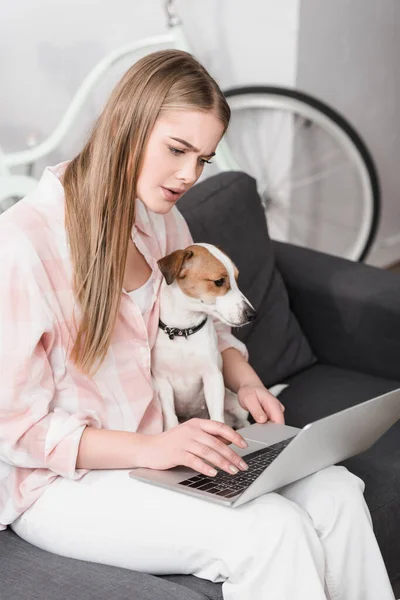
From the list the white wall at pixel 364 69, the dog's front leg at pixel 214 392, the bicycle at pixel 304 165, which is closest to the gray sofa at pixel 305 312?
the dog's front leg at pixel 214 392

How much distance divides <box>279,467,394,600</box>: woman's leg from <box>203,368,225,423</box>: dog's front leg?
1.07 feet

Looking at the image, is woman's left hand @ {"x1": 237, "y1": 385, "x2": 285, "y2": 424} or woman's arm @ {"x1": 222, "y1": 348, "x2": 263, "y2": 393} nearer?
woman's left hand @ {"x1": 237, "y1": 385, "x2": 285, "y2": 424}

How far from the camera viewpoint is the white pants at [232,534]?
133cm

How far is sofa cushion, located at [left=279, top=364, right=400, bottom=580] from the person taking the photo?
68.5 inches

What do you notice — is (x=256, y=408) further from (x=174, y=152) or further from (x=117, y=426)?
(x=174, y=152)

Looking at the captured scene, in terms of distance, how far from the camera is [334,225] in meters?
3.93

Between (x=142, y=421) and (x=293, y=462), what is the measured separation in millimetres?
362

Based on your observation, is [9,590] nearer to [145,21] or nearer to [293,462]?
[293,462]

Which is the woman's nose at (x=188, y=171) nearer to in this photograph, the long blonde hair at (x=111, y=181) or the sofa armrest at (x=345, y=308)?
the long blonde hair at (x=111, y=181)

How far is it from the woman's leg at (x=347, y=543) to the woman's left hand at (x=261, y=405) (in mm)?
199

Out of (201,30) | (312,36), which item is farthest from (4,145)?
(312,36)

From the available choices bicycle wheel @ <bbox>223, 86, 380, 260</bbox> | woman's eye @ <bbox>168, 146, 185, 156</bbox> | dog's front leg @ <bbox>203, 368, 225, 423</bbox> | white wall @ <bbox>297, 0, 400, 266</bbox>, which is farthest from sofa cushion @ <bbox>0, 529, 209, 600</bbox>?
white wall @ <bbox>297, 0, 400, 266</bbox>

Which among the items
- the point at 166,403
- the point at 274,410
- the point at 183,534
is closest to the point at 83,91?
the point at 166,403

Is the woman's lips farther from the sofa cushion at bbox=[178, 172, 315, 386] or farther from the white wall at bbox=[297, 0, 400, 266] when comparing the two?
the white wall at bbox=[297, 0, 400, 266]
